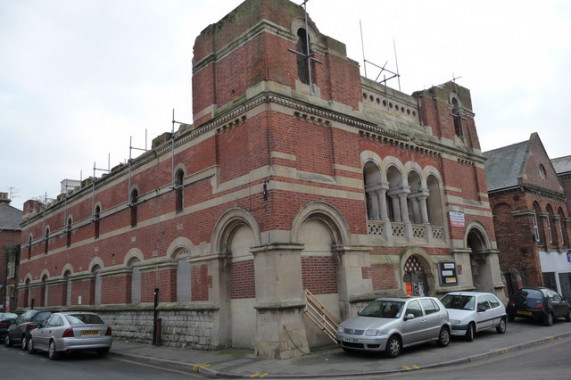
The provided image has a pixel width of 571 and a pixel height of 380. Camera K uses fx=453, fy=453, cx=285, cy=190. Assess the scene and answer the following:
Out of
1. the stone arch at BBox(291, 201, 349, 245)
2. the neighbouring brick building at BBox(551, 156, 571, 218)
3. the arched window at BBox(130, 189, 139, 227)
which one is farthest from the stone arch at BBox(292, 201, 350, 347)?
the neighbouring brick building at BBox(551, 156, 571, 218)

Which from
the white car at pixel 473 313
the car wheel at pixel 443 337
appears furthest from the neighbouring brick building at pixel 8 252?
the car wheel at pixel 443 337

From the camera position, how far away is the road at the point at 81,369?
11188mm

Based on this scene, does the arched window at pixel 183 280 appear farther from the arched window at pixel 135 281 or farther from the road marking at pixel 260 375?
the road marking at pixel 260 375

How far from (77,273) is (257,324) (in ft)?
53.1

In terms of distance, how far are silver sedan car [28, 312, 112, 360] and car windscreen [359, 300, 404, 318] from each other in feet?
27.5

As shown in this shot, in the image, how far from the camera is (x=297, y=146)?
14406 millimetres

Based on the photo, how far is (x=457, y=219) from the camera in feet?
65.6

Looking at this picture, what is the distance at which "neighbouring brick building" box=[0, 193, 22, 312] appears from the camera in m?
38.0

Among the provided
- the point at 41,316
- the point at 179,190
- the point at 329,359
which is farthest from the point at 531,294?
the point at 41,316

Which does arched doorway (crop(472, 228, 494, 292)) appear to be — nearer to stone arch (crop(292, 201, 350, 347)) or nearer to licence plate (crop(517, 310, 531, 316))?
licence plate (crop(517, 310, 531, 316))

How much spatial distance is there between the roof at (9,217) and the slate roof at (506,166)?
135 ft

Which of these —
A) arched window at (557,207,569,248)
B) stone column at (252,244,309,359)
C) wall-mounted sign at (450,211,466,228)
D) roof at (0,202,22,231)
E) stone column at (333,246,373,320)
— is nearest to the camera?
stone column at (252,244,309,359)

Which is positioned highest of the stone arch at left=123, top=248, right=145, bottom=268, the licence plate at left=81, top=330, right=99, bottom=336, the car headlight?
the stone arch at left=123, top=248, right=145, bottom=268

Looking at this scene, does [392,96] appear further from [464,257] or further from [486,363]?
[486,363]
